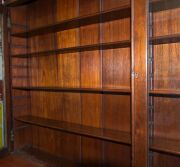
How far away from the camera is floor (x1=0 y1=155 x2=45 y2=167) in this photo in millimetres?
2713

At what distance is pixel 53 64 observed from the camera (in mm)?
2852

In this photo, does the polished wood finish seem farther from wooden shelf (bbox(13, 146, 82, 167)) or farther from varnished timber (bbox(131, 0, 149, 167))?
wooden shelf (bbox(13, 146, 82, 167))

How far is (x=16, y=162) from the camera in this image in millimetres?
2801

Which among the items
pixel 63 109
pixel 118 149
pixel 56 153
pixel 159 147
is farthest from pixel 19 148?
pixel 159 147

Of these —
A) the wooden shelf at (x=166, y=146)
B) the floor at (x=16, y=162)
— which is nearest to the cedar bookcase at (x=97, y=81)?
the wooden shelf at (x=166, y=146)

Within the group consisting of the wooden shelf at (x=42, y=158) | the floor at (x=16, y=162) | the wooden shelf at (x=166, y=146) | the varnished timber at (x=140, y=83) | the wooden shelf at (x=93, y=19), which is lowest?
the floor at (x=16, y=162)

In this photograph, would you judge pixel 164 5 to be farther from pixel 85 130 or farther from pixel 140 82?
pixel 85 130

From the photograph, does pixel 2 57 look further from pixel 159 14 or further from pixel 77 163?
pixel 159 14

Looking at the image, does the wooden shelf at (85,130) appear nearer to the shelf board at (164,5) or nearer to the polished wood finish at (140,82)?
the polished wood finish at (140,82)

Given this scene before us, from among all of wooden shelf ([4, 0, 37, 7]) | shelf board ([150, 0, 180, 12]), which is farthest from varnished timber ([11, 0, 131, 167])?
shelf board ([150, 0, 180, 12])

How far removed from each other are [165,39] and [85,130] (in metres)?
1.23

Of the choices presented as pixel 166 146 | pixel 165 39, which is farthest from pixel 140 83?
pixel 166 146

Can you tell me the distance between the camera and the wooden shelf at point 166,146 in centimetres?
174

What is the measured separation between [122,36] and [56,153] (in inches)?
69.5
